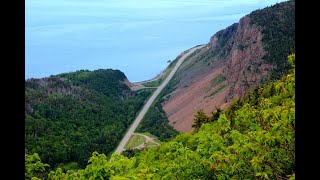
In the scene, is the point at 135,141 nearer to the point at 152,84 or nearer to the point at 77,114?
the point at 77,114

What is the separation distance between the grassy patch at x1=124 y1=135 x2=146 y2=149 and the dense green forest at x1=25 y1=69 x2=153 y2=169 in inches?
96.1

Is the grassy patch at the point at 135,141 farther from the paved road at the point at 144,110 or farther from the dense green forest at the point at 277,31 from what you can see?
the dense green forest at the point at 277,31

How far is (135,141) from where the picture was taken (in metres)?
84.7

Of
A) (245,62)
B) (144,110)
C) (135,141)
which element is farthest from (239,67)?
(144,110)

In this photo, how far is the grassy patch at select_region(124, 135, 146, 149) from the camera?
269 ft

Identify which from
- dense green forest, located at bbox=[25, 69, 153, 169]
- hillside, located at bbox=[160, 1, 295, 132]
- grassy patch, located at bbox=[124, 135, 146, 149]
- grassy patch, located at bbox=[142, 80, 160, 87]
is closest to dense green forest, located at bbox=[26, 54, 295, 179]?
dense green forest, located at bbox=[25, 69, 153, 169]

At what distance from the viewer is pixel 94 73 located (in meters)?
128

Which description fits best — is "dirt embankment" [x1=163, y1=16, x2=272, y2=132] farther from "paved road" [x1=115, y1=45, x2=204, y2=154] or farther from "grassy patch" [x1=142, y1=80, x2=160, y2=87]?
"grassy patch" [x1=142, y1=80, x2=160, y2=87]

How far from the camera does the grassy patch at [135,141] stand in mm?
81863
